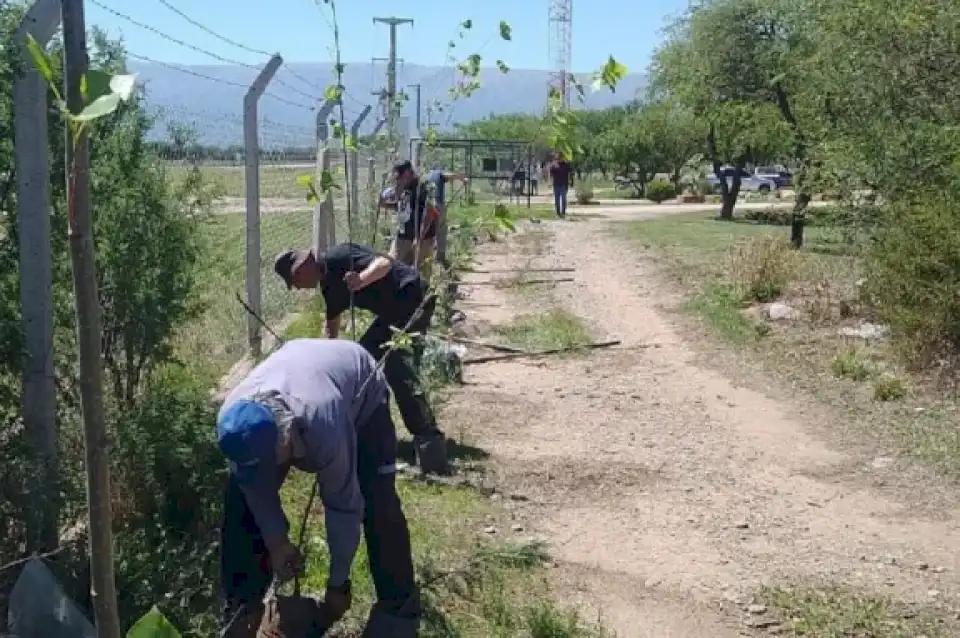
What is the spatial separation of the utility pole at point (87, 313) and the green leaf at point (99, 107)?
0.07 meters

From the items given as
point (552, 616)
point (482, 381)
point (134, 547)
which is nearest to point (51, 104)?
point (134, 547)

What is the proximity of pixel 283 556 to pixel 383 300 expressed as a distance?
2644mm

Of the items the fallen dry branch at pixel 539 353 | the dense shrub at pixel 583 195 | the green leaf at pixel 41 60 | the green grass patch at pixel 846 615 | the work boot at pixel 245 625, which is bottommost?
the green grass patch at pixel 846 615

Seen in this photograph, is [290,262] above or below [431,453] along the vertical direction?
above

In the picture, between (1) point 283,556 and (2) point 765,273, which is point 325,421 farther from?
(2) point 765,273

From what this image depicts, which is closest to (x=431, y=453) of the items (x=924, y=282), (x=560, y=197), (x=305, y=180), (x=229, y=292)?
(x=305, y=180)

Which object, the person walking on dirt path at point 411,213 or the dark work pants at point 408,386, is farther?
the person walking on dirt path at point 411,213

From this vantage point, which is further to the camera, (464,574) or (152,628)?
(464,574)

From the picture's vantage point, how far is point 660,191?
131ft

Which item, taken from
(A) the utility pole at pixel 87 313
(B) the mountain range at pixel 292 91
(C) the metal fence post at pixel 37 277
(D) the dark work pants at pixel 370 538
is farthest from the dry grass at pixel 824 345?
(A) the utility pole at pixel 87 313

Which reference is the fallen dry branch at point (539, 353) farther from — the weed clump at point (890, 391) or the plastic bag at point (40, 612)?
the plastic bag at point (40, 612)

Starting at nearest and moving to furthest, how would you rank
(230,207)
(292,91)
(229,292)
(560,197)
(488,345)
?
(292,91) → (230,207) → (229,292) → (488,345) → (560,197)

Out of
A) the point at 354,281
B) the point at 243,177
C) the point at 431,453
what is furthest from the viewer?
the point at 243,177

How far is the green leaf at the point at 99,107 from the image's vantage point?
1.32 m
